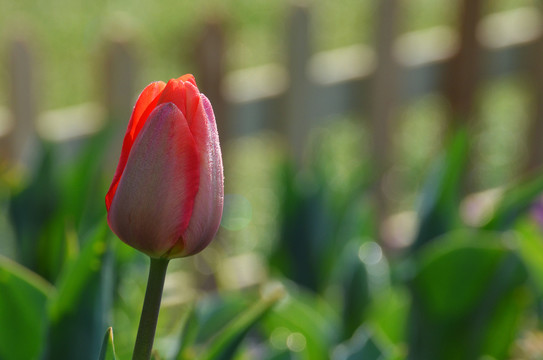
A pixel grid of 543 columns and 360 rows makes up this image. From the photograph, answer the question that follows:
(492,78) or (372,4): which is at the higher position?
(372,4)

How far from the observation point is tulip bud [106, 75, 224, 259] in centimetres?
46

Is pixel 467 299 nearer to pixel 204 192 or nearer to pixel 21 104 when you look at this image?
pixel 204 192

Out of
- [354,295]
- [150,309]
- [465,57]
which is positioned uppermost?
[150,309]

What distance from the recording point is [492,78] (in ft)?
12.0

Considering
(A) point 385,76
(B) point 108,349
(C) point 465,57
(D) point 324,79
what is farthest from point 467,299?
(C) point 465,57

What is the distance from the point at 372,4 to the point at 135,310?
2.41 m

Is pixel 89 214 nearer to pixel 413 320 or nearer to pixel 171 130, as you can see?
pixel 413 320

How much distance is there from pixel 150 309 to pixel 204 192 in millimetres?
68

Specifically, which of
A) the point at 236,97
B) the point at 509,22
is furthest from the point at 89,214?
the point at 509,22

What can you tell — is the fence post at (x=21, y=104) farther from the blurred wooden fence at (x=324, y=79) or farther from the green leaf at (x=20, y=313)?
the green leaf at (x=20, y=313)

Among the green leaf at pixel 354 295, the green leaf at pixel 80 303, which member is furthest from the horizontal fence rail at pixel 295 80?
the green leaf at pixel 80 303

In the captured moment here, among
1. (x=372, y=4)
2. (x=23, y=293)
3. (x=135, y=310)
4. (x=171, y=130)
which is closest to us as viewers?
(x=171, y=130)

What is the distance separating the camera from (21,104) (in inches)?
98.7

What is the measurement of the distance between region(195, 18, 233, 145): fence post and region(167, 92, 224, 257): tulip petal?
224 cm
